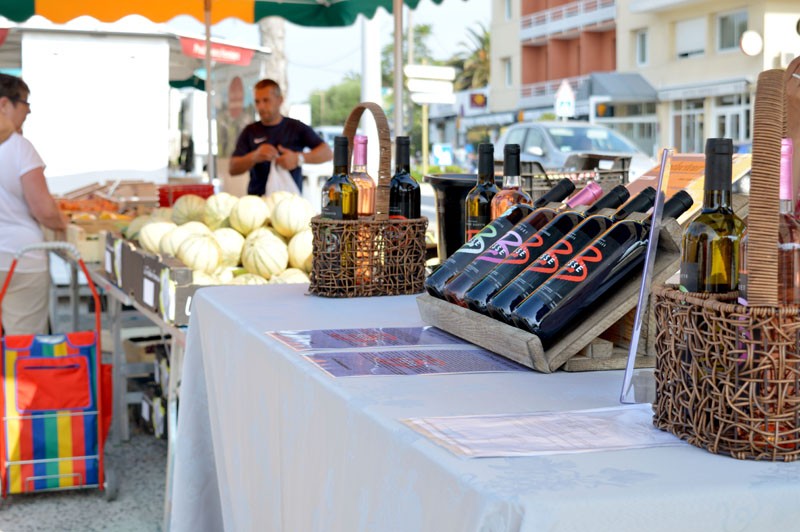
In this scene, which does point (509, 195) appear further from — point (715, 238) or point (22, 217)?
point (22, 217)

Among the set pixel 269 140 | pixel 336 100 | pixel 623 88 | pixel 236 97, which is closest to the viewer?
pixel 269 140

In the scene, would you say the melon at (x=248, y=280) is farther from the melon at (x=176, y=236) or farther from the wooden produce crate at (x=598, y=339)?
the wooden produce crate at (x=598, y=339)

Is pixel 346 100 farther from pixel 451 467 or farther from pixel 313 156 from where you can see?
pixel 451 467

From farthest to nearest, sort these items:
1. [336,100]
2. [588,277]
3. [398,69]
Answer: [336,100]
[398,69]
[588,277]

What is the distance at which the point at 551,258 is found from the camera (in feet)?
4.95

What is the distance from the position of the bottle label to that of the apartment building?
2237 centimetres

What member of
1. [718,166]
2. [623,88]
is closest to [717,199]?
[718,166]

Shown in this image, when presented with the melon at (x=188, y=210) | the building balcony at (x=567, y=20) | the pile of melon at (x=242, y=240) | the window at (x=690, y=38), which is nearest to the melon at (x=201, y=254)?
the pile of melon at (x=242, y=240)

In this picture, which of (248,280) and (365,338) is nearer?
(365,338)

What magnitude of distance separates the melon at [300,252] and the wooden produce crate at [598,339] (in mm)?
1964

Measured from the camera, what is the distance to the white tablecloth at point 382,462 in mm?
917

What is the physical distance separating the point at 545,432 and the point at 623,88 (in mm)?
29193

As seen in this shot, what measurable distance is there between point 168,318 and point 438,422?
2.11m

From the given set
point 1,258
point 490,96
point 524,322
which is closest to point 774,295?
point 524,322
